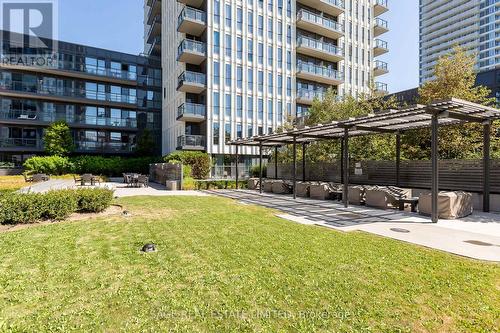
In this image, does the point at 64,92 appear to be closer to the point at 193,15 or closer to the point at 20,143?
the point at 20,143

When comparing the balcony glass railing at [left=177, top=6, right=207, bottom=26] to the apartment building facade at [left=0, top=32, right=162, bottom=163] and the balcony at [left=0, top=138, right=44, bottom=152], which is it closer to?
the apartment building facade at [left=0, top=32, right=162, bottom=163]

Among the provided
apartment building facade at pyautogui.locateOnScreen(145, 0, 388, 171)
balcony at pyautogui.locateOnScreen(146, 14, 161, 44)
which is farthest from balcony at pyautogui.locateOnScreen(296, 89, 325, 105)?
balcony at pyautogui.locateOnScreen(146, 14, 161, 44)

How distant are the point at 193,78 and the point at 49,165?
1737 cm

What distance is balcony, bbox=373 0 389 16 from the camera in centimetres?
4416

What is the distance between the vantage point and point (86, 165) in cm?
3225

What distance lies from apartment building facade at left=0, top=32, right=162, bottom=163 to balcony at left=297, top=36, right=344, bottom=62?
21.1 m

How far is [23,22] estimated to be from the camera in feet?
103

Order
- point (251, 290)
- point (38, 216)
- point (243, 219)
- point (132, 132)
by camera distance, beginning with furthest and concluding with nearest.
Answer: point (132, 132) < point (243, 219) < point (38, 216) < point (251, 290)

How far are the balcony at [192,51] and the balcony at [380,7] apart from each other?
98.9 ft

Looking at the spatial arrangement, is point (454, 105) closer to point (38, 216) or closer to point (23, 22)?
point (38, 216)

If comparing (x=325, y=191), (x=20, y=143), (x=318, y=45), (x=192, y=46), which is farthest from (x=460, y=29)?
(x=20, y=143)

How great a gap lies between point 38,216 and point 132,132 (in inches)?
1326

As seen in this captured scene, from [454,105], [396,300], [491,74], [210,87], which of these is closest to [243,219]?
[396,300]

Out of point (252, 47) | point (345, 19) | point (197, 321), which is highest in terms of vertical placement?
point (345, 19)
